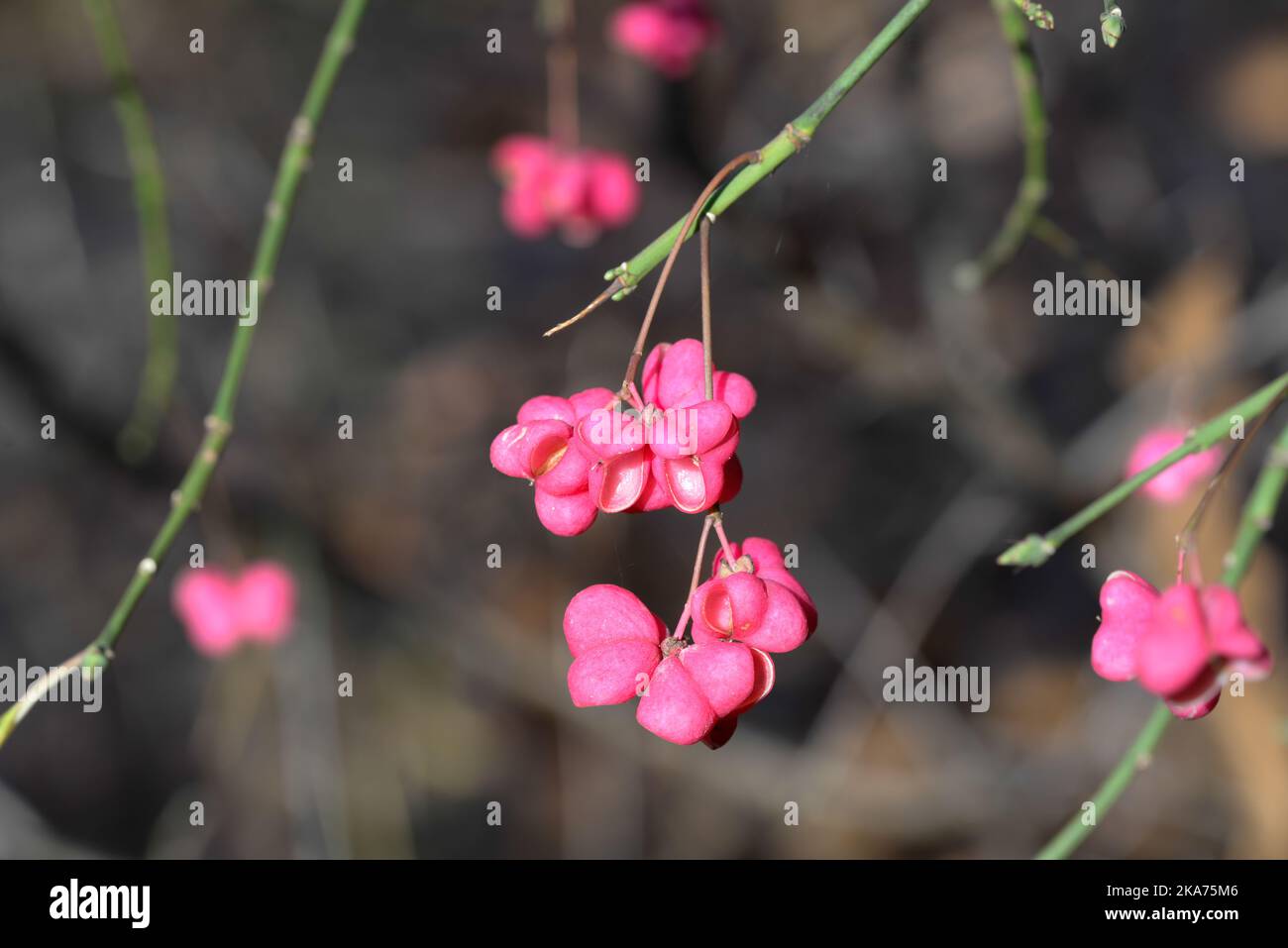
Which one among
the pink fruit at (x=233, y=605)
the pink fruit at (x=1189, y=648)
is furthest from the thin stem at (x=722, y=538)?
the pink fruit at (x=233, y=605)

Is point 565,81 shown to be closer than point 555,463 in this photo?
No

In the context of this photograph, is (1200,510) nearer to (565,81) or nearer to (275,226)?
(275,226)

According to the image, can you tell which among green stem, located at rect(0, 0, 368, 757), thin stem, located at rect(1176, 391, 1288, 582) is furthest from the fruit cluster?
green stem, located at rect(0, 0, 368, 757)

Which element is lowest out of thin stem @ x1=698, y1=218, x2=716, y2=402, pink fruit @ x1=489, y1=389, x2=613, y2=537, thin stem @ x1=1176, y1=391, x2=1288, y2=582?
thin stem @ x1=1176, y1=391, x2=1288, y2=582

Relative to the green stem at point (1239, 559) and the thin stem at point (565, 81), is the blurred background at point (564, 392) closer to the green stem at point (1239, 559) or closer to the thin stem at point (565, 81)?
the thin stem at point (565, 81)

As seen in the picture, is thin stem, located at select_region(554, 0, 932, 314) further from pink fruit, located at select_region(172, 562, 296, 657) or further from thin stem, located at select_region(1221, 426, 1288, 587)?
pink fruit, located at select_region(172, 562, 296, 657)

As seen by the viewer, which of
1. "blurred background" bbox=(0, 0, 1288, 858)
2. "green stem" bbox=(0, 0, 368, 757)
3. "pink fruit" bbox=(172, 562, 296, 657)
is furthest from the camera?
"blurred background" bbox=(0, 0, 1288, 858)

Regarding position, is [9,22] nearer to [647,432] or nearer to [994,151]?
[994,151]

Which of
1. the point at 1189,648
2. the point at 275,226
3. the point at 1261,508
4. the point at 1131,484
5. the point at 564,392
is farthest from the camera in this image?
the point at 564,392

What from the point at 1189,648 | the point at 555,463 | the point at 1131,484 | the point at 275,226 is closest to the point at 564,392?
the point at 275,226
